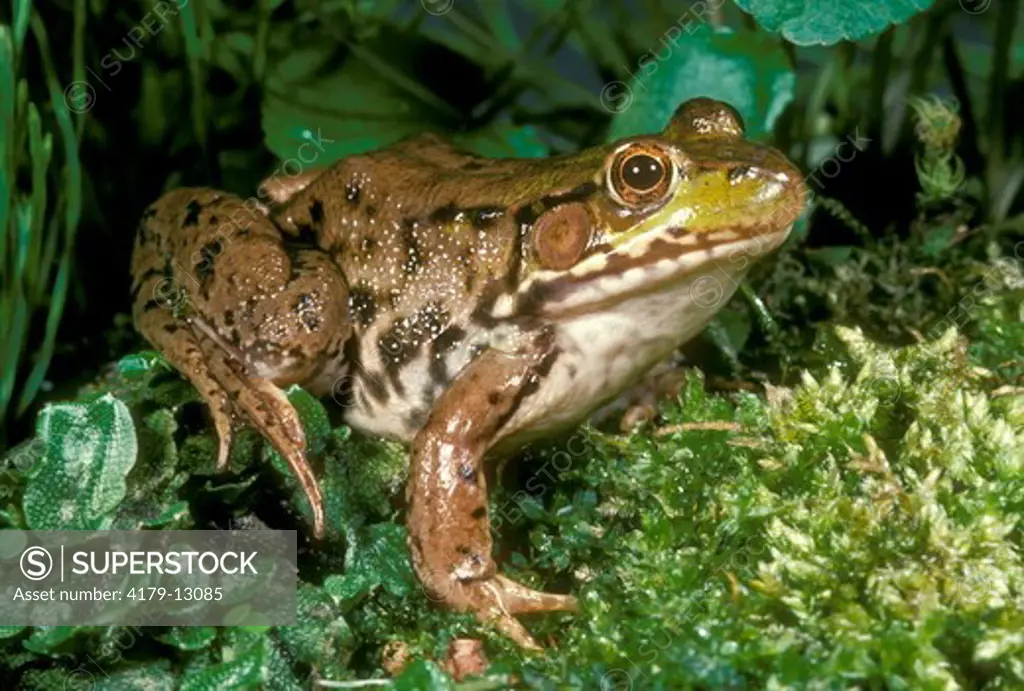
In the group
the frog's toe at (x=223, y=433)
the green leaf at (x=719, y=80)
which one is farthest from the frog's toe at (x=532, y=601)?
the green leaf at (x=719, y=80)

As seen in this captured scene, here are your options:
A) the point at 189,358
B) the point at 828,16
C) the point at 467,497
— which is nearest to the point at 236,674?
the point at 467,497

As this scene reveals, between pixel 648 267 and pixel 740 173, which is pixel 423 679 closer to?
pixel 648 267

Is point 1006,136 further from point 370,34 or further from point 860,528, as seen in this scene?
point 860,528

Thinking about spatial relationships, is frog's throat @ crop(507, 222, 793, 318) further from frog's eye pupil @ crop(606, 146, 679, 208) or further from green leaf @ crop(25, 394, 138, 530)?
green leaf @ crop(25, 394, 138, 530)

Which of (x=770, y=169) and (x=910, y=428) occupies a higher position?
(x=770, y=169)

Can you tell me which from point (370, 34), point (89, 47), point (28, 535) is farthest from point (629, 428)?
point (89, 47)

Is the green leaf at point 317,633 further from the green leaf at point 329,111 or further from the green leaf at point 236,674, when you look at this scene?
the green leaf at point 329,111

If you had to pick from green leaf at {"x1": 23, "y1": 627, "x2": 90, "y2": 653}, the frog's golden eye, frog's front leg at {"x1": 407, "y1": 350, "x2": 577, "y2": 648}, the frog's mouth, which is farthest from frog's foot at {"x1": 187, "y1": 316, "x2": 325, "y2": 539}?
the frog's golden eye
